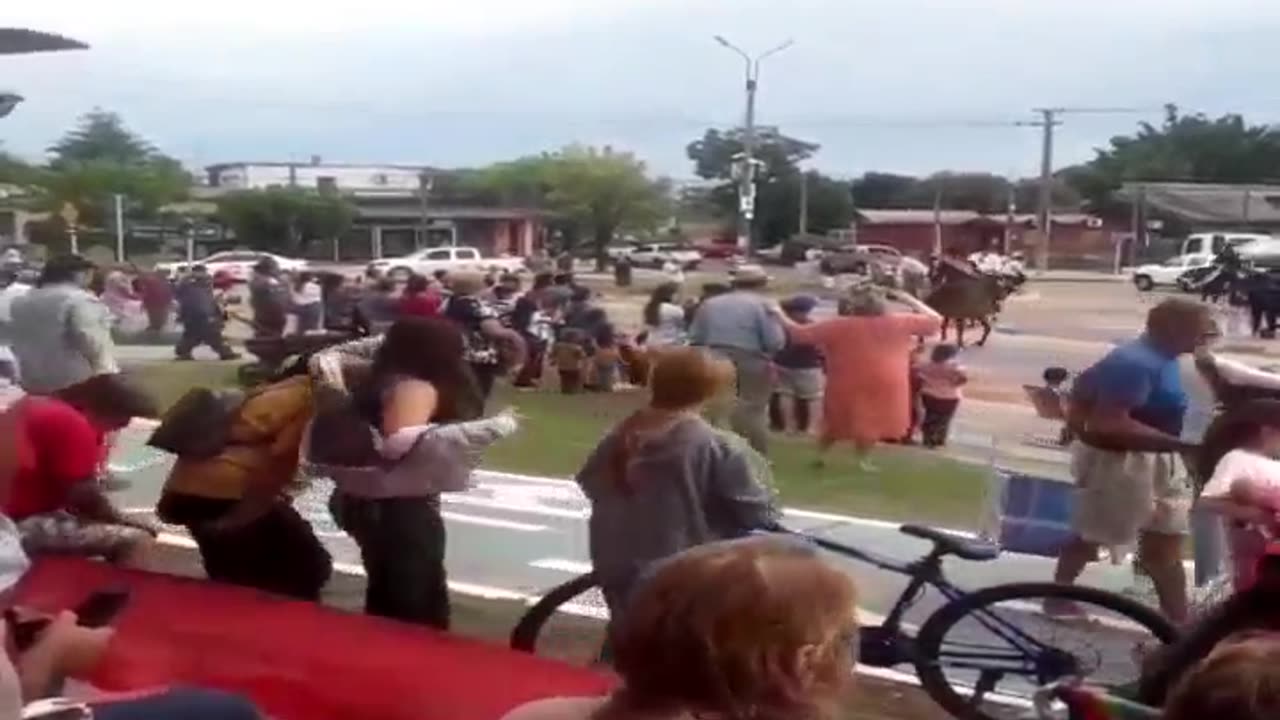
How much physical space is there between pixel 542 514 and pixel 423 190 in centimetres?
244

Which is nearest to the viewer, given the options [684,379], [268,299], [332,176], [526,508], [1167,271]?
[684,379]

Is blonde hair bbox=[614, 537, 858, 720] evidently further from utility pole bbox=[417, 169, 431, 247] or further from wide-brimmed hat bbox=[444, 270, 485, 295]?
wide-brimmed hat bbox=[444, 270, 485, 295]

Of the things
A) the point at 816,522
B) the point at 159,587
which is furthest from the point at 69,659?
the point at 816,522

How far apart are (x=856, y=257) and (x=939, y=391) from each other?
5.62 ft

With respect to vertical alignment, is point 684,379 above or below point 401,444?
above

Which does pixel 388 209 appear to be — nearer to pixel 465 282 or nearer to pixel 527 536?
pixel 465 282

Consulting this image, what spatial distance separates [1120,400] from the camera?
5.07 metres

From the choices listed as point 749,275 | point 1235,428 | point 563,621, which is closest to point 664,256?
point 749,275

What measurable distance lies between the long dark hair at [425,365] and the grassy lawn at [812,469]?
1082mm

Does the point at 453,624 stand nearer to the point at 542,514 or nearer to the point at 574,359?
the point at 574,359

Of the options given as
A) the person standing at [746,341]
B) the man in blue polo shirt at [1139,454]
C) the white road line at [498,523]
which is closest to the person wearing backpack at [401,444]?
the person standing at [746,341]

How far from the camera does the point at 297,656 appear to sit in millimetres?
4746

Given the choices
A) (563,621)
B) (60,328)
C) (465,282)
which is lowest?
(563,621)

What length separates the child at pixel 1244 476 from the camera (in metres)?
Answer: 4.37
